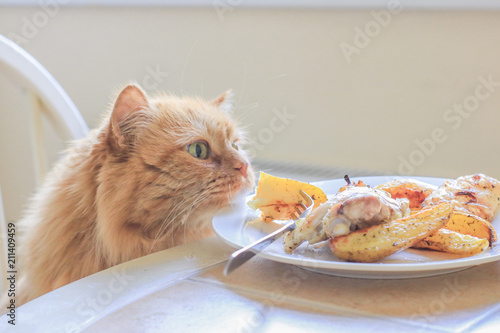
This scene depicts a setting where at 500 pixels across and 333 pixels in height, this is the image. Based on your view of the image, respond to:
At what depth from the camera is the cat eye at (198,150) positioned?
113cm

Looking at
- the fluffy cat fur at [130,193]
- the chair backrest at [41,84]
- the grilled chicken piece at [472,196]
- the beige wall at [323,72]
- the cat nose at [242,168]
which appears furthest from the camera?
the beige wall at [323,72]

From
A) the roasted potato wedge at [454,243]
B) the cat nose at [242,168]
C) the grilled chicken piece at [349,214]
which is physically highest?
the cat nose at [242,168]

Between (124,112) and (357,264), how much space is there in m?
0.66

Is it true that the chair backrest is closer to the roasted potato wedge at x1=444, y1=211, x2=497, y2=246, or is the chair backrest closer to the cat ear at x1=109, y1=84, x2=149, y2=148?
the cat ear at x1=109, y1=84, x2=149, y2=148

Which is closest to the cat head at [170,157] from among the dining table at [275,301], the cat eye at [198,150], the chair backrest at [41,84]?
the cat eye at [198,150]

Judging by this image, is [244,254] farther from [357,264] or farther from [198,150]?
[198,150]

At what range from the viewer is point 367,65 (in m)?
1.94

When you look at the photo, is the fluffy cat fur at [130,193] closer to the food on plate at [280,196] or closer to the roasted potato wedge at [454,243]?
the food on plate at [280,196]

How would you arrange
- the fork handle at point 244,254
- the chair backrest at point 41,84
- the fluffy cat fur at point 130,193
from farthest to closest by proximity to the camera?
the chair backrest at point 41,84, the fluffy cat fur at point 130,193, the fork handle at point 244,254

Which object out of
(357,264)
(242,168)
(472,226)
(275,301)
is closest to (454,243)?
(472,226)

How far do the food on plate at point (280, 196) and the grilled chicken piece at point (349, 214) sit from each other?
0.54 feet

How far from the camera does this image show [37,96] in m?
1.45

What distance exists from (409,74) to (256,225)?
47.5 inches

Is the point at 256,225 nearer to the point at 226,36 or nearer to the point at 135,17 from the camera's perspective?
the point at 226,36
